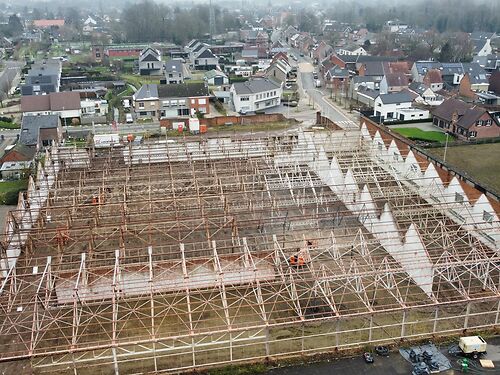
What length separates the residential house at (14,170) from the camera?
98.9 ft

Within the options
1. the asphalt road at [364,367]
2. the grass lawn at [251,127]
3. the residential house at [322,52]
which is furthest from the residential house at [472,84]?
the asphalt road at [364,367]

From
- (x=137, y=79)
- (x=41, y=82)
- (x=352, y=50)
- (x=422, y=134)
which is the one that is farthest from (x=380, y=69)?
(x=41, y=82)

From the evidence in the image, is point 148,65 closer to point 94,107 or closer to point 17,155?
point 94,107

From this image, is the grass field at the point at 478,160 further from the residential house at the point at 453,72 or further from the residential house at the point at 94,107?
the residential house at the point at 94,107

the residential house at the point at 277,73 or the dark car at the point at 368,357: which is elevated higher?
the dark car at the point at 368,357

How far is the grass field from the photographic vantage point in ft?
97.0

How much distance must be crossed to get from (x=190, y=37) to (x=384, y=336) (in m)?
96.2

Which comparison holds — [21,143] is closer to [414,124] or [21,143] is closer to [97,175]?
[97,175]

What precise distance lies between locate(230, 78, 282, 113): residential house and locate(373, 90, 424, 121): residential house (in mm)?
10332

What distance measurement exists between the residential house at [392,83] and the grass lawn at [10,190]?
123 feet

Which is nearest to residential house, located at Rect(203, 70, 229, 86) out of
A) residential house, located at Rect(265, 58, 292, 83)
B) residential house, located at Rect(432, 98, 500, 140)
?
residential house, located at Rect(265, 58, 292, 83)

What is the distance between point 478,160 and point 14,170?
30425mm

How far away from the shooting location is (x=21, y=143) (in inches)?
1313

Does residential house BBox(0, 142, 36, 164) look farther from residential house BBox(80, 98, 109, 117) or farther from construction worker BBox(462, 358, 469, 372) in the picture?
construction worker BBox(462, 358, 469, 372)
